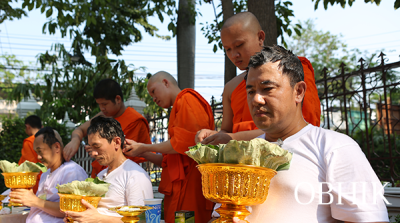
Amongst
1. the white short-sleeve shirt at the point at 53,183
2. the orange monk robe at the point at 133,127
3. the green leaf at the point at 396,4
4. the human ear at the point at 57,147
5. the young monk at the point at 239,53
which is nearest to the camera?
the young monk at the point at 239,53

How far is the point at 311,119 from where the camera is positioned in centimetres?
198

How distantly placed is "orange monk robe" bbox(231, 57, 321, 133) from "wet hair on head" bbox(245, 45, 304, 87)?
43 cm

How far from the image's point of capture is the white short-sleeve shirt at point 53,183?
10.4 feet

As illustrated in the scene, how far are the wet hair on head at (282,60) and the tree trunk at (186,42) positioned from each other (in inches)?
163

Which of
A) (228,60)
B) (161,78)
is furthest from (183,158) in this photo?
(228,60)

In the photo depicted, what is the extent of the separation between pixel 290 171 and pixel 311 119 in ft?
2.06

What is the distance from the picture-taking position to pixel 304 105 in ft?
6.53

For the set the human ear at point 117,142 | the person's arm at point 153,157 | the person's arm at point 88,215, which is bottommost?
the person's arm at point 88,215

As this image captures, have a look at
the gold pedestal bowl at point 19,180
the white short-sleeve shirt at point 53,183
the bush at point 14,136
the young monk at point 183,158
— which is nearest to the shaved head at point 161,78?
the young monk at point 183,158

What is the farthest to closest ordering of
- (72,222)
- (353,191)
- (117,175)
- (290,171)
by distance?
(117,175)
(72,222)
(290,171)
(353,191)

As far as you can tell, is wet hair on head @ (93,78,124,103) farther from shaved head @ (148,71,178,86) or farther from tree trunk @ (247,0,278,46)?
tree trunk @ (247,0,278,46)

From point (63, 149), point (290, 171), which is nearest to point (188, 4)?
point (63, 149)

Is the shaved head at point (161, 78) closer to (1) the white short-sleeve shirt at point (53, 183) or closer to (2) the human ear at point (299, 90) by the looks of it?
(1) the white short-sleeve shirt at point (53, 183)

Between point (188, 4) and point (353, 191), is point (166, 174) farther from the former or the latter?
point (188, 4)
